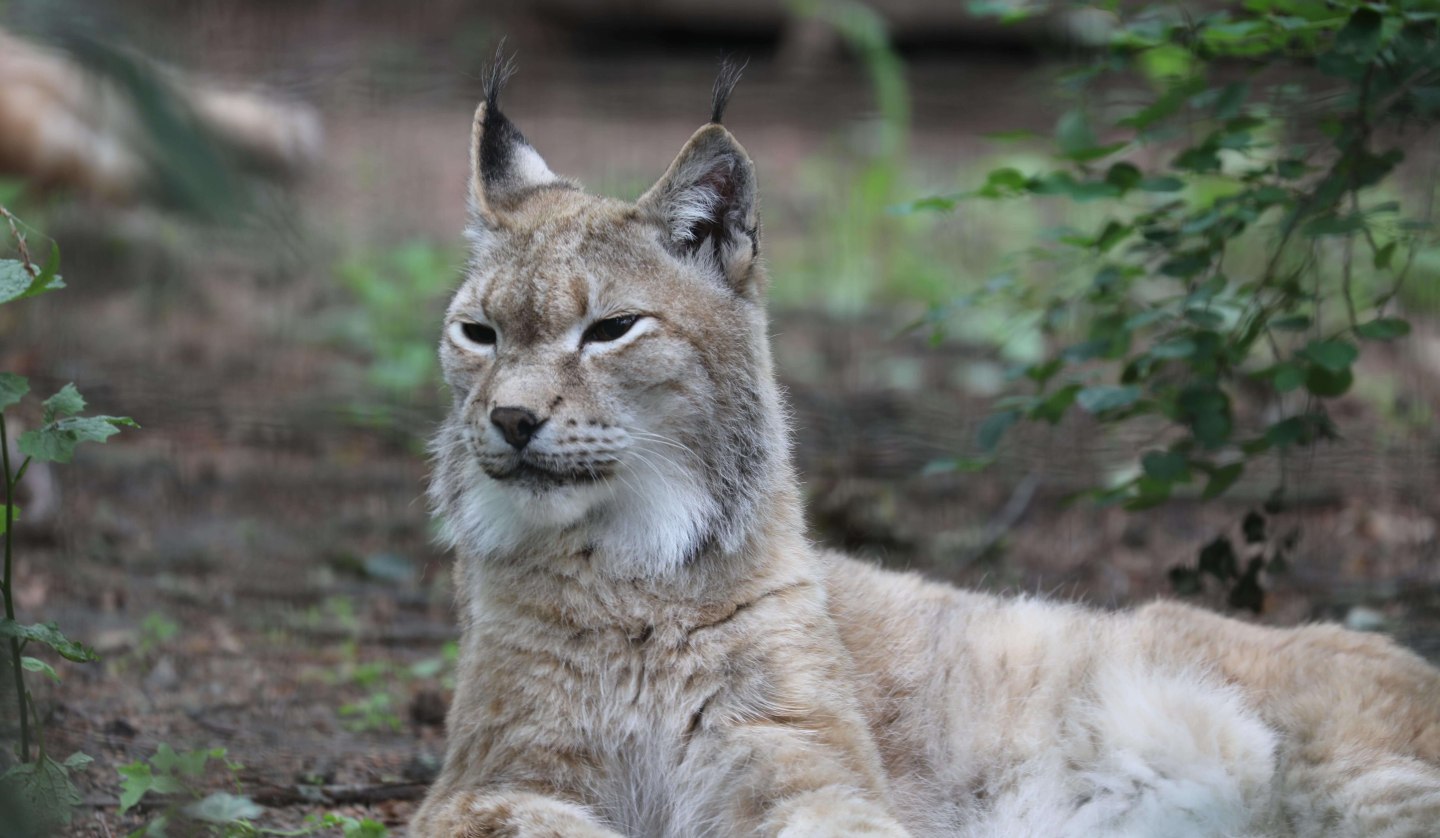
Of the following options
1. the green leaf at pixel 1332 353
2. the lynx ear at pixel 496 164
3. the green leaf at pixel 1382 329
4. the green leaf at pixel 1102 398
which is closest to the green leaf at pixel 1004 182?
the green leaf at pixel 1102 398

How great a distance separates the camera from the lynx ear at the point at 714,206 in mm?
4121

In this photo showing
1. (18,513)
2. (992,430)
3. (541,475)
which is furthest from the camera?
(992,430)

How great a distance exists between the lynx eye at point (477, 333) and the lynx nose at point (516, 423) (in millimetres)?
467

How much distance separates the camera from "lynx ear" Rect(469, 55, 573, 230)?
14.5ft

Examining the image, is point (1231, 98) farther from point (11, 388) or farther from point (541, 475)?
point (11, 388)

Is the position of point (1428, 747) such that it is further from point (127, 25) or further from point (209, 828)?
point (127, 25)

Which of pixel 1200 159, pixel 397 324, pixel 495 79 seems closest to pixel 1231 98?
pixel 1200 159

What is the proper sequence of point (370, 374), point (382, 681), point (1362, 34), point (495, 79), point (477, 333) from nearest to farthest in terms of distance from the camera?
point (477, 333) < point (1362, 34) < point (495, 79) < point (382, 681) < point (370, 374)

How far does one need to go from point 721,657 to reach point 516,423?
2.82ft

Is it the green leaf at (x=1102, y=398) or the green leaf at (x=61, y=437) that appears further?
the green leaf at (x=1102, y=398)

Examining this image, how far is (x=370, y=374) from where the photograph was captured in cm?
892

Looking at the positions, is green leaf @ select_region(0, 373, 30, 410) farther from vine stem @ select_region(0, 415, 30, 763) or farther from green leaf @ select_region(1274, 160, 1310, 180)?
green leaf @ select_region(1274, 160, 1310, 180)

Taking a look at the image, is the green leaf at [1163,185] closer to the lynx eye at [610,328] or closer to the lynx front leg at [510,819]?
the lynx eye at [610,328]

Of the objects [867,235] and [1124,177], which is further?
[867,235]
